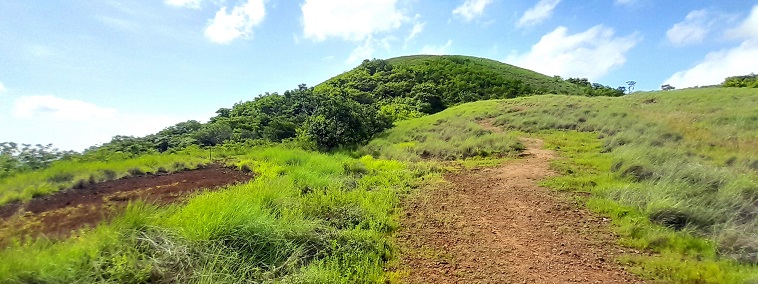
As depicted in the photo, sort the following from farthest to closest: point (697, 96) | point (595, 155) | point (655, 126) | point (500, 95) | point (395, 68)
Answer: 1. point (395, 68)
2. point (500, 95)
3. point (697, 96)
4. point (655, 126)
5. point (595, 155)

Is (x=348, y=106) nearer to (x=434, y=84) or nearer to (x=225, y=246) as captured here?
(x=225, y=246)

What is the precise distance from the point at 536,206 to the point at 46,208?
9.39m

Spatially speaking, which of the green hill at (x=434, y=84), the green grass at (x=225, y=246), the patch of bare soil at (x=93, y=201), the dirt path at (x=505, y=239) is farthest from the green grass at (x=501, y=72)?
the green grass at (x=225, y=246)

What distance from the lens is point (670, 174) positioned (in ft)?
25.2

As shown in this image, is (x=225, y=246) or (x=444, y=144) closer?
(x=225, y=246)

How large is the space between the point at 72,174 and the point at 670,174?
1413 centimetres

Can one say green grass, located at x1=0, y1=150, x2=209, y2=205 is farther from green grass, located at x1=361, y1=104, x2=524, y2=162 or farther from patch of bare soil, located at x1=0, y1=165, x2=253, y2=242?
green grass, located at x1=361, y1=104, x2=524, y2=162

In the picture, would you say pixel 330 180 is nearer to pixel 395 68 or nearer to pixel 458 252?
pixel 458 252

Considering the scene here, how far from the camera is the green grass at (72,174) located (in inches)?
351

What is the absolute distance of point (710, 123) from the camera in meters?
14.7

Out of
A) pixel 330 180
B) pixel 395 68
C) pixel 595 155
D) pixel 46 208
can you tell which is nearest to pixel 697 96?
pixel 595 155

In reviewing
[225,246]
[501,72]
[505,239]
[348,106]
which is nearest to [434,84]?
[501,72]

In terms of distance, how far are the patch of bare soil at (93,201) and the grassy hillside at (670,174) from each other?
23.5ft

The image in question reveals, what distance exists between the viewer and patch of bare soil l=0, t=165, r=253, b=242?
6.37 metres
